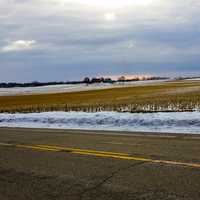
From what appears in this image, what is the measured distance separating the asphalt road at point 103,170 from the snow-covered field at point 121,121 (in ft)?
13.4

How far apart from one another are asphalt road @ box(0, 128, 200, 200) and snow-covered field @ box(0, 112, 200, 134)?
4.09 m

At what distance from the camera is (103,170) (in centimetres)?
691

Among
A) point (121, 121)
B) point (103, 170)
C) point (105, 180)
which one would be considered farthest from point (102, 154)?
point (121, 121)

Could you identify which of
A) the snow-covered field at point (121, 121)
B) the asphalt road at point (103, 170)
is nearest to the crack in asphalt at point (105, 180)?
the asphalt road at point (103, 170)

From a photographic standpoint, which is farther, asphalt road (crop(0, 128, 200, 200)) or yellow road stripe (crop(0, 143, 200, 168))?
yellow road stripe (crop(0, 143, 200, 168))

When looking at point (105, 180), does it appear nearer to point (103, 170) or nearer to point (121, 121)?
point (103, 170)

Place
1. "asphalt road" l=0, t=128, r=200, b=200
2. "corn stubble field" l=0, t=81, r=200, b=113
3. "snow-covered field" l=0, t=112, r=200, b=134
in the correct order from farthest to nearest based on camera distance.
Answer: "corn stubble field" l=0, t=81, r=200, b=113 → "snow-covered field" l=0, t=112, r=200, b=134 → "asphalt road" l=0, t=128, r=200, b=200

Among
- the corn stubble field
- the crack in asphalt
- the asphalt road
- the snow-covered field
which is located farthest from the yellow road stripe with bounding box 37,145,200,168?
the corn stubble field

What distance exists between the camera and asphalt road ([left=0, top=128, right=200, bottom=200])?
5470 millimetres

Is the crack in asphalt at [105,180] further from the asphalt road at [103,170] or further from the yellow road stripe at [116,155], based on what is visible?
the yellow road stripe at [116,155]

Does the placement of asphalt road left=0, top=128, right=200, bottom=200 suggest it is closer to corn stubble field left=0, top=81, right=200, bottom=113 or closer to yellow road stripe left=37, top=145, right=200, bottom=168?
yellow road stripe left=37, top=145, right=200, bottom=168

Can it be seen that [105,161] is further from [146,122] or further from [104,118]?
[104,118]

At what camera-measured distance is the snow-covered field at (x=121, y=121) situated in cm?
1471

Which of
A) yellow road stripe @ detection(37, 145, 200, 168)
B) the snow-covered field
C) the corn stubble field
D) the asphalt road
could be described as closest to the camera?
the asphalt road
